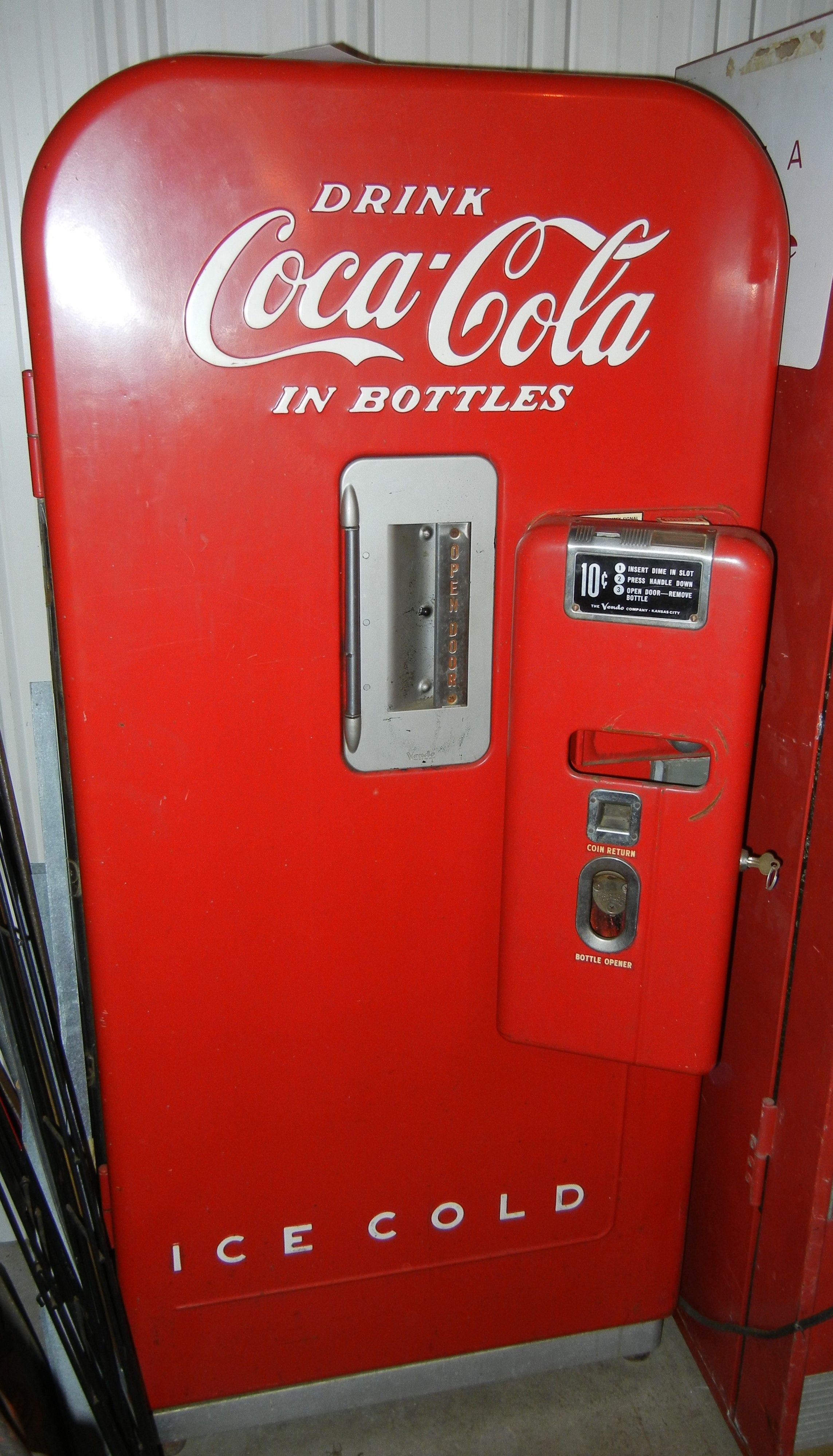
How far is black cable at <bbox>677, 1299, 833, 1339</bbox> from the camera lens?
183 cm

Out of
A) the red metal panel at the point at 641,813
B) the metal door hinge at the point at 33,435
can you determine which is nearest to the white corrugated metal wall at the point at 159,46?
the metal door hinge at the point at 33,435

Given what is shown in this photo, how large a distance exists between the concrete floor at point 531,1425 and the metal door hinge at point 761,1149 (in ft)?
1.58

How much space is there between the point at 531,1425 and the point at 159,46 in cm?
258

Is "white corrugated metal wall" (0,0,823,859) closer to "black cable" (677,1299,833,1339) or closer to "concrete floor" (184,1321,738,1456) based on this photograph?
"concrete floor" (184,1321,738,1456)

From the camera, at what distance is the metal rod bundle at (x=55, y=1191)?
1.74m

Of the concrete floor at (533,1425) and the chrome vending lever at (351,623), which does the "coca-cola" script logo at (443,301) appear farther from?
the concrete floor at (533,1425)

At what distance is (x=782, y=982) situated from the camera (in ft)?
5.96

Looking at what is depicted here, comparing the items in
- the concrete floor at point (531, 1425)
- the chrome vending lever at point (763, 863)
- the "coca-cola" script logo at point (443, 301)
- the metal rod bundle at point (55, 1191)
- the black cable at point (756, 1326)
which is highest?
the "coca-cola" script logo at point (443, 301)

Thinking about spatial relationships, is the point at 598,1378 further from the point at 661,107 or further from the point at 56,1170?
the point at 661,107

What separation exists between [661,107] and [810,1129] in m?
1.54

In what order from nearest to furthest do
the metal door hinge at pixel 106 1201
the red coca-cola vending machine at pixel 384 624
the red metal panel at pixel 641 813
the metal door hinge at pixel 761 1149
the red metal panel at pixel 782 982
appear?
1. the red coca-cola vending machine at pixel 384 624
2. the red metal panel at pixel 641 813
3. the red metal panel at pixel 782 982
4. the metal door hinge at pixel 106 1201
5. the metal door hinge at pixel 761 1149

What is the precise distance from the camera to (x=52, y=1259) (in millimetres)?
1767

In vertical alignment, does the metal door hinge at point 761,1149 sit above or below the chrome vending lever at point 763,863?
below

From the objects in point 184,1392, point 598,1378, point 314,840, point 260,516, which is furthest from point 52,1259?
point 260,516
